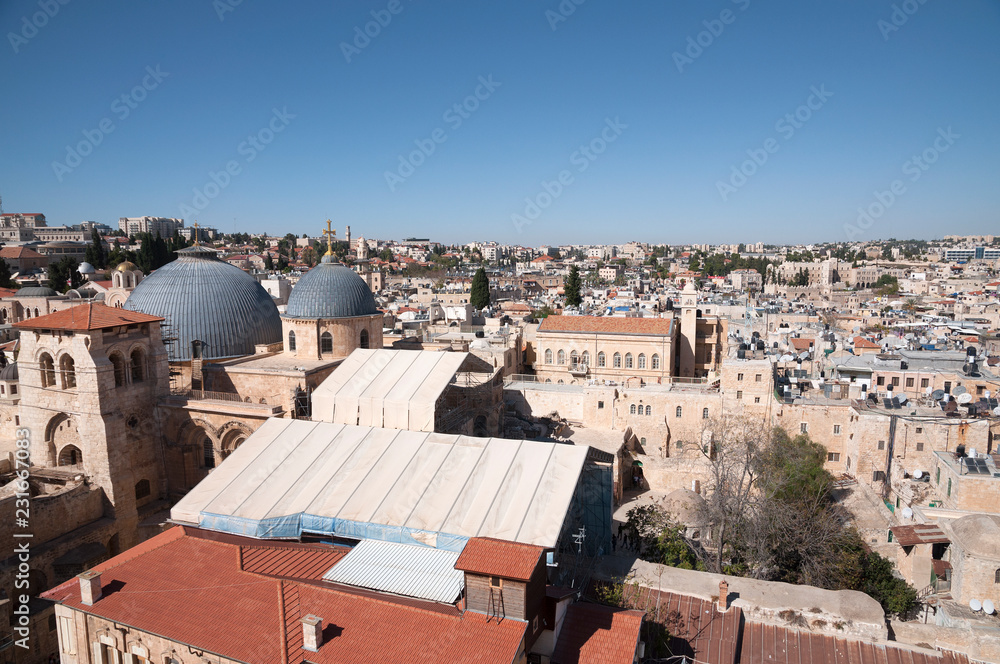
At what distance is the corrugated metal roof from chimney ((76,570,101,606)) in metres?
3.87

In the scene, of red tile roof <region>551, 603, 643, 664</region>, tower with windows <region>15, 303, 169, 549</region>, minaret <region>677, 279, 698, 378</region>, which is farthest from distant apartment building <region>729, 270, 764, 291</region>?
red tile roof <region>551, 603, 643, 664</region>

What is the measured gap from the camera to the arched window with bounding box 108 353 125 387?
53.8 ft

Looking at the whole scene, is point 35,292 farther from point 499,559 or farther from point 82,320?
point 499,559

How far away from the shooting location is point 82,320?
1550 cm

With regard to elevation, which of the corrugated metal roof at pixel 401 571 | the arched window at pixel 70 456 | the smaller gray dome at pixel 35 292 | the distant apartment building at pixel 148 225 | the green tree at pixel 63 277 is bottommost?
the corrugated metal roof at pixel 401 571

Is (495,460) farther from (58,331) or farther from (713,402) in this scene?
(713,402)

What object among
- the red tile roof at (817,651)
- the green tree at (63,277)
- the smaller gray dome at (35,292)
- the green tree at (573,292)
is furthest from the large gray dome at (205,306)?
the green tree at (573,292)

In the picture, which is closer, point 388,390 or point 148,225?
point 388,390

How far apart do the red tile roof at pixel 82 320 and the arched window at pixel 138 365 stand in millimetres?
1045

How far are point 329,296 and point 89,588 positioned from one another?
12016 millimetres

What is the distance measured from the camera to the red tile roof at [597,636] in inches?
377

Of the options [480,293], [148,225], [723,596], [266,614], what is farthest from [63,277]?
[148,225]

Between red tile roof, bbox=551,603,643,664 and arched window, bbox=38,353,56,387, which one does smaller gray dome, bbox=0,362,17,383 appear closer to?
arched window, bbox=38,353,56,387

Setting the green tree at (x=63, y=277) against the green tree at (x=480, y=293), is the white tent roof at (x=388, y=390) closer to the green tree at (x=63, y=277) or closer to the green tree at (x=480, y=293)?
the green tree at (x=480, y=293)
